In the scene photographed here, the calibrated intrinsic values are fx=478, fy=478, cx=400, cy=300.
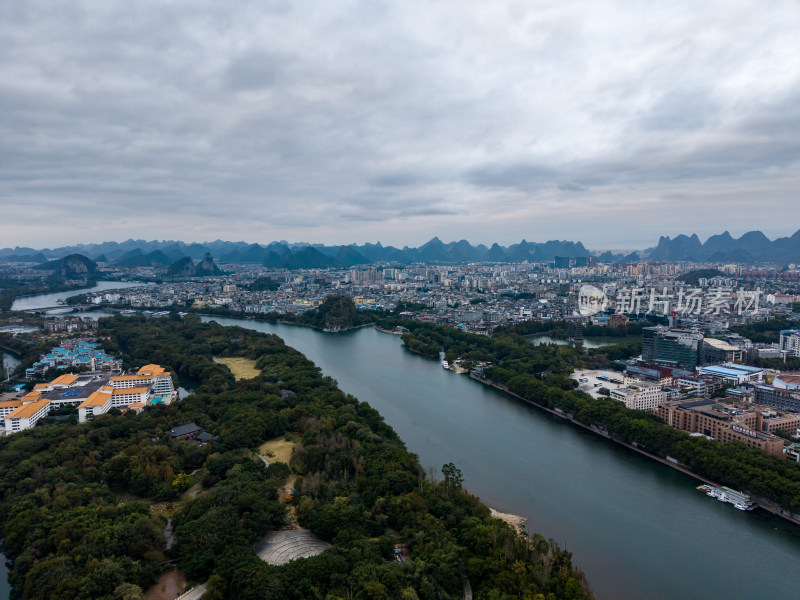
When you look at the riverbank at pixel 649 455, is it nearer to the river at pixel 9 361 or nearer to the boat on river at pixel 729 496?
the boat on river at pixel 729 496

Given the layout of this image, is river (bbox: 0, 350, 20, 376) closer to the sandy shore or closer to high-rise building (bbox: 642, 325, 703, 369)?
the sandy shore

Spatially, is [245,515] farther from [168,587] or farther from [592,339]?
[592,339]

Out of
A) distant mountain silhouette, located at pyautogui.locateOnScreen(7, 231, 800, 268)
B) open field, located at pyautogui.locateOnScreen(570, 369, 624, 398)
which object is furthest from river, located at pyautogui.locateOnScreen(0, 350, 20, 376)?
distant mountain silhouette, located at pyautogui.locateOnScreen(7, 231, 800, 268)

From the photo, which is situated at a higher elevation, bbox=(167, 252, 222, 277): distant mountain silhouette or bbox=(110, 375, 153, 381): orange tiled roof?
bbox=(167, 252, 222, 277): distant mountain silhouette

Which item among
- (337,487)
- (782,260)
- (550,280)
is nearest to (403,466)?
(337,487)

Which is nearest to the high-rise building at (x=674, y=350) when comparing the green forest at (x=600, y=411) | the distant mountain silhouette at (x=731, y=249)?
the green forest at (x=600, y=411)

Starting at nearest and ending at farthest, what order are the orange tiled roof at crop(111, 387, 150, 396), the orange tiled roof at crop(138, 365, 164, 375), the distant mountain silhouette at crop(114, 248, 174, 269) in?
the orange tiled roof at crop(111, 387, 150, 396), the orange tiled roof at crop(138, 365, 164, 375), the distant mountain silhouette at crop(114, 248, 174, 269)

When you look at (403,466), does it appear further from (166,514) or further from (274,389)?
(274,389)
